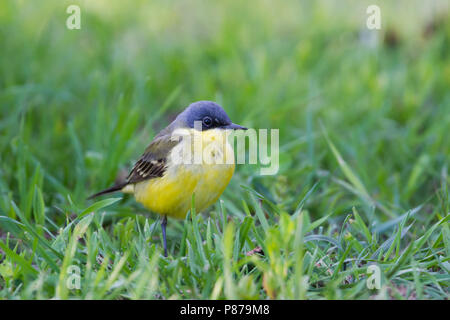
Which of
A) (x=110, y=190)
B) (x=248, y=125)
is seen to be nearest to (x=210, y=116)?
(x=110, y=190)

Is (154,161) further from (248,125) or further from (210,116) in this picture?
(248,125)

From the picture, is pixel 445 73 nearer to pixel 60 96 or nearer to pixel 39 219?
pixel 60 96

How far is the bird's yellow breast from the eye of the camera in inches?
152

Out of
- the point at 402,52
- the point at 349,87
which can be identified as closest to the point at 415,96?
the point at 349,87

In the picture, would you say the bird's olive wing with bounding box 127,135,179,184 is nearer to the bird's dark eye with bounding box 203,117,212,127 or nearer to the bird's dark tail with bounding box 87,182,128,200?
the bird's dark tail with bounding box 87,182,128,200

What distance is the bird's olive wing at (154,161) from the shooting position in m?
4.18

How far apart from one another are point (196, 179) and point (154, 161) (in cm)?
49

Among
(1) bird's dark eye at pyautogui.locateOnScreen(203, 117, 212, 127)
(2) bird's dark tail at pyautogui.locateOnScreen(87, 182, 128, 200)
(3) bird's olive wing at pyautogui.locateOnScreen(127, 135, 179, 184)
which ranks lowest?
(2) bird's dark tail at pyautogui.locateOnScreen(87, 182, 128, 200)

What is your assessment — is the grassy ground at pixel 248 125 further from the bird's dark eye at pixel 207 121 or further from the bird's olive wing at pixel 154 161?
the bird's dark eye at pixel 207 121

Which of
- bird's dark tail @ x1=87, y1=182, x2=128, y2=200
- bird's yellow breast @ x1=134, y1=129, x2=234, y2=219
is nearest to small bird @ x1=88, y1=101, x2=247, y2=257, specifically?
bird's yellow breast @ x1=134, y1=129, x2=234, y2=219

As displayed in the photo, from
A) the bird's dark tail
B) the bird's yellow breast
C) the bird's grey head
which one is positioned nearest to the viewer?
the bird's yellow breast

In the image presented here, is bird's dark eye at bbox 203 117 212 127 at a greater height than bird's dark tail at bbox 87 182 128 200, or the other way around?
bird's dark eye at bbox 203 117 212 127

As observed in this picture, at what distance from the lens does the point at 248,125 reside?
551 centimetres

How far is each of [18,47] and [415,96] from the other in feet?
14.2
